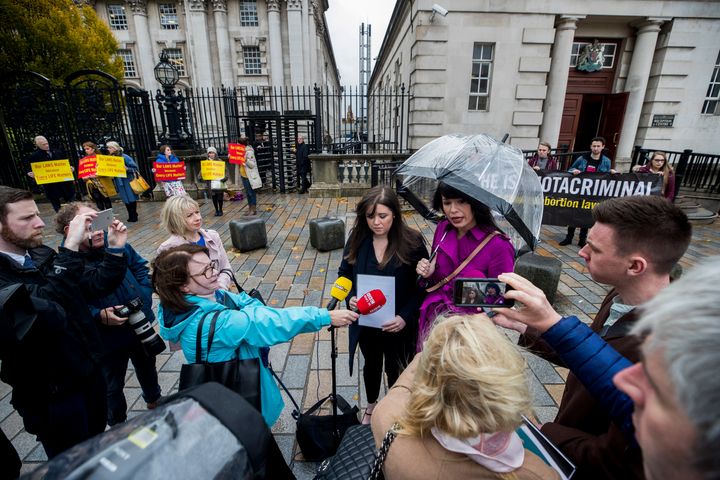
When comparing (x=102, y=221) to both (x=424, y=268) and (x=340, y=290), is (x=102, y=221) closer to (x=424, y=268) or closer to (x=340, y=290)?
(x=340, y=290)

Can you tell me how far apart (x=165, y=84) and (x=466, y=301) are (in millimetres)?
11885

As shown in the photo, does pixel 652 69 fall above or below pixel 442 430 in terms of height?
above

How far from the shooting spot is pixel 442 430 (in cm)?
103

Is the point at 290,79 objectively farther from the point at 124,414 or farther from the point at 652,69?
the point at 124,414

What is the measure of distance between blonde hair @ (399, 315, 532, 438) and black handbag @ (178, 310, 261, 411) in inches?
41.5

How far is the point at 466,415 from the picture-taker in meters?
1.00

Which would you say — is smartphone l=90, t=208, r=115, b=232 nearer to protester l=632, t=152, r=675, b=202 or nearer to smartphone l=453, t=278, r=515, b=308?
smartphone l=453, t=278, r=515, b=308

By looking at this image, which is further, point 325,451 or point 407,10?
point 407,10

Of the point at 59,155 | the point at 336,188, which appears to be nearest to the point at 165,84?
the point at 59,155

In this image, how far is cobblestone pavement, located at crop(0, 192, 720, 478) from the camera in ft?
9.48

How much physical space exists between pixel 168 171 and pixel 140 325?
7.76 meters

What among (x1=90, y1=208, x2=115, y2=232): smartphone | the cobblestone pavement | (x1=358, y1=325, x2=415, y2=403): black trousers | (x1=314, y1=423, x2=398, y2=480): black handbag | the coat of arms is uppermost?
the coat of arms

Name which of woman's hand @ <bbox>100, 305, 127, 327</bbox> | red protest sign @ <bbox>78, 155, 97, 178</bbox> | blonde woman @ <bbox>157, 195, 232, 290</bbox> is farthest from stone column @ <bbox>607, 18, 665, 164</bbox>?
red protest sign @ <bbox>78, 155, 97, 178</bbox>

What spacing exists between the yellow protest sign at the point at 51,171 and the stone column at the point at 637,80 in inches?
703
